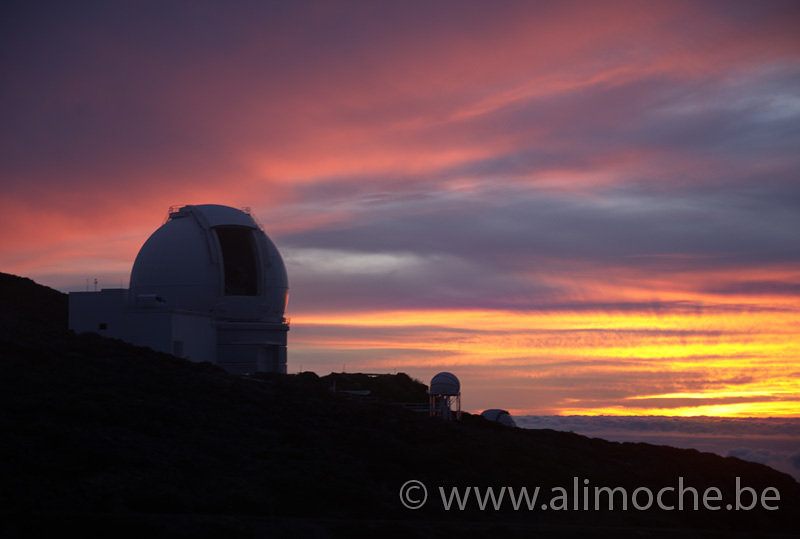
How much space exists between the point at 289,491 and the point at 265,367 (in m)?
21.9

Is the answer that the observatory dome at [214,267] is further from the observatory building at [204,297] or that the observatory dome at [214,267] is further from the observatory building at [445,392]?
the observatory building at [445,392]

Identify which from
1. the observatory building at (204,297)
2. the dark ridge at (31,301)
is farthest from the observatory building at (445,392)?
the dark ridge at (31,301)

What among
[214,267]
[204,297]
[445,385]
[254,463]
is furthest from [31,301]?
[254,463]

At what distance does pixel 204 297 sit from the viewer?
41.4 metres

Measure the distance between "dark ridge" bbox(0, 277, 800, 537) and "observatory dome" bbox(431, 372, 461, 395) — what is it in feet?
12.0

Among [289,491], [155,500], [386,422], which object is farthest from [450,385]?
[155,500]

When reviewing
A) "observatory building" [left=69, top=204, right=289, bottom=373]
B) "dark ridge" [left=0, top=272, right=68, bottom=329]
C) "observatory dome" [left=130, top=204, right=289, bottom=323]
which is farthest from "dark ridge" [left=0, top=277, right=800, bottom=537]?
"dark ridge" [left=0, top=272, right=68, bottom=329]

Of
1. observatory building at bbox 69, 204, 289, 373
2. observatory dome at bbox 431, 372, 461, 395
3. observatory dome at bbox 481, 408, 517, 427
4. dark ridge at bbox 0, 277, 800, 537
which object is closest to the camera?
dark ridge at bbox 0, 277, 800, 537

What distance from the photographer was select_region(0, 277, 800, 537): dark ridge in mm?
17688

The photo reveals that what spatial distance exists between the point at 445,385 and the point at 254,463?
63.9 feet

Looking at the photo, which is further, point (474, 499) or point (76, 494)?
point (474, 499)

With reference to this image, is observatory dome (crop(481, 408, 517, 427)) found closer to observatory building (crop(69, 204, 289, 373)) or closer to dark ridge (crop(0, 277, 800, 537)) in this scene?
dark ridge (crop(0, 277, 800, 537))

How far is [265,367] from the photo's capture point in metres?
42.6

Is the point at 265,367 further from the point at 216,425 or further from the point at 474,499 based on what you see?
the point at 474,499
